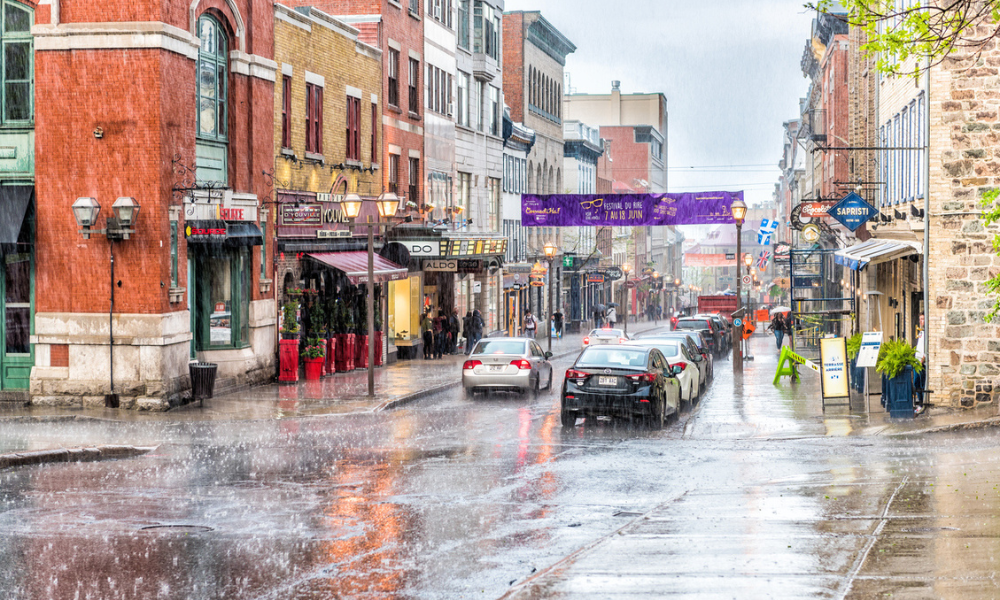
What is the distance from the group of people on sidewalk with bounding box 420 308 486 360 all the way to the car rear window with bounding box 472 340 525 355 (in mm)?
13048

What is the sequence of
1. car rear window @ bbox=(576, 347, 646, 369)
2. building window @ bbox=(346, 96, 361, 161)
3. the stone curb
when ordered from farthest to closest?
building window @ bbox=(346, 96, 361, 161) < car rear window @ bbox=(576, 347, 646, 369) < the stone curb

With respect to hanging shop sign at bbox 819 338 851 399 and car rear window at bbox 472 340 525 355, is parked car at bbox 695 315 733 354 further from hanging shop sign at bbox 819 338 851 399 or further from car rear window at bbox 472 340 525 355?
hanging shop sign at bbox 819 338 851 399

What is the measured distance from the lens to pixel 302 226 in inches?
1171

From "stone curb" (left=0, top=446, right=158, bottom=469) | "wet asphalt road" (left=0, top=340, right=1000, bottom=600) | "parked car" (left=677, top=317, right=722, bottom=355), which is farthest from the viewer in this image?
"parked car" (left=677, top=317, right=722, bottom=355)

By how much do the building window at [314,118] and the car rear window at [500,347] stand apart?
8.02 metres

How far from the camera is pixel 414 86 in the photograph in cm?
4234

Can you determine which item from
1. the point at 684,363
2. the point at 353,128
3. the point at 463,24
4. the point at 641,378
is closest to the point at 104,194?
the point at 641,378

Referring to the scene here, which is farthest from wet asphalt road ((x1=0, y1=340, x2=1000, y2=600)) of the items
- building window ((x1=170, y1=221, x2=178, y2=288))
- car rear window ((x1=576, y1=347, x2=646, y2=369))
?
building window ((x1=170, y1=221, x2=178, y2=288))

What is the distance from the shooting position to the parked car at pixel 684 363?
2478 centimetres

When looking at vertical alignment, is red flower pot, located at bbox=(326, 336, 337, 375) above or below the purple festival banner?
below

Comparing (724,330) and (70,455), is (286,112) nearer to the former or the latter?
(70,455)

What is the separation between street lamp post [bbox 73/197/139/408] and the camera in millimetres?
21953

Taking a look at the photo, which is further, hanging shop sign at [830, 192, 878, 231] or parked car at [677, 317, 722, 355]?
parked car at [677, 317, 722, 355]

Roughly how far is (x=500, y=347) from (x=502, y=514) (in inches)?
595
